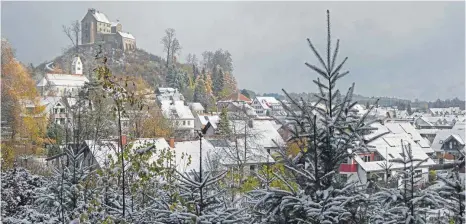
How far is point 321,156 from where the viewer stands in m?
5.29

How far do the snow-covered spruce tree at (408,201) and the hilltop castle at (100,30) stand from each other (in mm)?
102444

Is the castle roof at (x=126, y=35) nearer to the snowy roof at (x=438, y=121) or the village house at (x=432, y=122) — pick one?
the village house at (x=432, y=122)

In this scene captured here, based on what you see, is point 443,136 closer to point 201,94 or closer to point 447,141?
point 447,141

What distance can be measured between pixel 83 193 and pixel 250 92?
9733 centimetres

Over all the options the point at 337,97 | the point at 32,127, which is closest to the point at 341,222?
the point at 337,97

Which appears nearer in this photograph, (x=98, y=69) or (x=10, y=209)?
(x=98, y=69)

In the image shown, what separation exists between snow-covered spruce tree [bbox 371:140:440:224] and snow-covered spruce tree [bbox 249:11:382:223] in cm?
30

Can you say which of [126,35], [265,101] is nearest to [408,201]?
[265,101]

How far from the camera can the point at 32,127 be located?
22.8 m

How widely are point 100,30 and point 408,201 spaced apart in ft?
364

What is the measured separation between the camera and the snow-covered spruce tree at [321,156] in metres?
4.91

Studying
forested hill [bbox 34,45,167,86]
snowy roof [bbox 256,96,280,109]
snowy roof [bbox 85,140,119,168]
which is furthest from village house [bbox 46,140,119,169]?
snowy roof [bbox 256,96,280,109]

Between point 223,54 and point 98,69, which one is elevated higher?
point 223,54

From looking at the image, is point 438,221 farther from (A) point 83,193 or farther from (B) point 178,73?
(B) point 178,73
